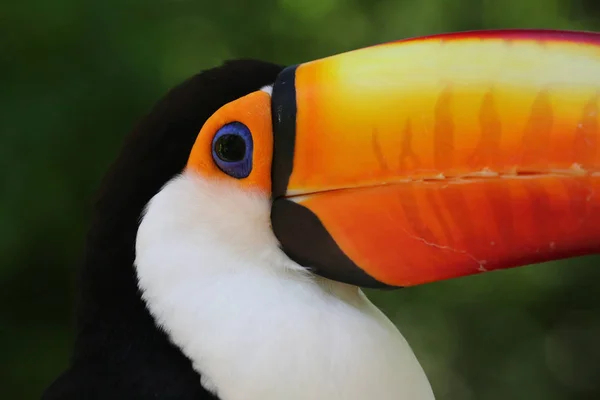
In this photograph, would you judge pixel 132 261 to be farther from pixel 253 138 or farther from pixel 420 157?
pixel 420 157

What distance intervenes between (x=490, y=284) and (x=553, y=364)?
1.60 feet

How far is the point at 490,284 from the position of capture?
8.49ft

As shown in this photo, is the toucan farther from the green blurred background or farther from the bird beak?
the green blurred background

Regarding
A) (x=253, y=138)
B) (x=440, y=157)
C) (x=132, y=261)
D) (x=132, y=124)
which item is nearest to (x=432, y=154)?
(x=440, y=157)

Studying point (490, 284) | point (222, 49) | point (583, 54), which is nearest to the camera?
point (583, 54)

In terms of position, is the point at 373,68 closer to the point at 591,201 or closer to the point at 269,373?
the point at 591,201

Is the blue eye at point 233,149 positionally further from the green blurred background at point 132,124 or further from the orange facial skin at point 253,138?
the green blurred background at point 132,124

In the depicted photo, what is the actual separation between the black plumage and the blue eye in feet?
0.17

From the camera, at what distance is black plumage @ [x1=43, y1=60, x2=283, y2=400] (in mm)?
1078

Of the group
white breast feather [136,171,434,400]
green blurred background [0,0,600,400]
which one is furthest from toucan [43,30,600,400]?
green blurred background [0,0,600,400]

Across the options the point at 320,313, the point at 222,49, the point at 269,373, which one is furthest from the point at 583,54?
the point at 222,49

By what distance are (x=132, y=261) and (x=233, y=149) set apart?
26 centimetres

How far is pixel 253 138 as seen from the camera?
1.10 m

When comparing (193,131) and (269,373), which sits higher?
(193,131)
